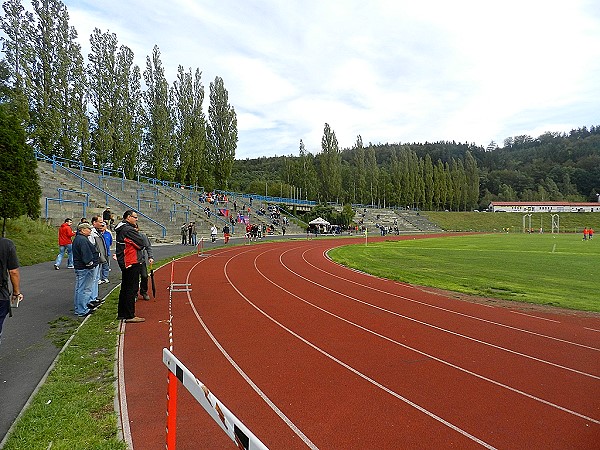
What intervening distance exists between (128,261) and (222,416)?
6.51 metres

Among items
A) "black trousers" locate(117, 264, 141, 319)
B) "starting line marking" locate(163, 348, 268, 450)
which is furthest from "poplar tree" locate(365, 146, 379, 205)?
"starting line marking" locate(163, 348, 268, 450)

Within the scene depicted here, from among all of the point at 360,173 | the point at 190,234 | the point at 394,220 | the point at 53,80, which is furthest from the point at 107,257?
the point at 360,173

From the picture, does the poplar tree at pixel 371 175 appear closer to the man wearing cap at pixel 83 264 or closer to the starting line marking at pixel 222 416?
the man wearing cap at pixel 83 264

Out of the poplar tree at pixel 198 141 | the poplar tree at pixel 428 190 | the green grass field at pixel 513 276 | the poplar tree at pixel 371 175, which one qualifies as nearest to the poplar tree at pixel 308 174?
the poplar tree at pixel 371 175

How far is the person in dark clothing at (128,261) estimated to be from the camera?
7793 millimetres

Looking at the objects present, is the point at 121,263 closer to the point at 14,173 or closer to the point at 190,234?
the point at 14,173

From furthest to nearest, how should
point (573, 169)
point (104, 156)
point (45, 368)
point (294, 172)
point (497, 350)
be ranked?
point (573, 169), point (294, 172), point (104, 156), point (497, 350), point (45, 368)

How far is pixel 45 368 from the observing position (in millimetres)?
5395

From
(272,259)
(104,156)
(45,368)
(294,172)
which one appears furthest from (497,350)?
(294,172)

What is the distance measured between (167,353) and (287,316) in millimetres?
6139

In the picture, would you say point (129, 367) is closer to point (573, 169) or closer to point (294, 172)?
point (294, 172)

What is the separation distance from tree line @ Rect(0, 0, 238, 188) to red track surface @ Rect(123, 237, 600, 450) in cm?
2764

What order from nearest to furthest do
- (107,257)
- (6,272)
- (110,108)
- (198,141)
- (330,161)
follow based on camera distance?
(6,272) < (107,257) < (110,108) < (198,141) < (330,161)

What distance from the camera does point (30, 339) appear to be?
6551mm
